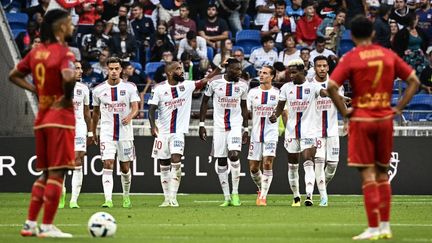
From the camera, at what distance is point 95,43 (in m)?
29.9

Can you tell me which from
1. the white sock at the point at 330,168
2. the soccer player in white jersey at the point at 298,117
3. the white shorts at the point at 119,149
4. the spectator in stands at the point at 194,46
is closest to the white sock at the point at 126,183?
the white shorts at the point at 119,149

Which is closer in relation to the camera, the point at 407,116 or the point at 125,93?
the point at 125,93

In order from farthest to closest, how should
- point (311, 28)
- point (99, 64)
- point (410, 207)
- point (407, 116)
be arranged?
point (311, 28), point (99, 64), point (407, 116), point (410, 207)

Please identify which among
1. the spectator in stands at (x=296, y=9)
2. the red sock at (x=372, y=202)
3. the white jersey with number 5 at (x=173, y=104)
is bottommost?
the red sock at (x=372, y=202)

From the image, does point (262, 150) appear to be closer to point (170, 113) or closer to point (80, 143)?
point (170, 113)

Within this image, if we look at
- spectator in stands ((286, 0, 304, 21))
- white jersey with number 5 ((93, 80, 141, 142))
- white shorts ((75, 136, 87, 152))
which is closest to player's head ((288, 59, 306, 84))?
white jersey with number 5 ((93, 80, 141, 142))

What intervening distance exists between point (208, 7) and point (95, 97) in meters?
9.58

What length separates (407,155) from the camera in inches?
1054

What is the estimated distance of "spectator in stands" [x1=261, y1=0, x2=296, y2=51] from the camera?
3069cm

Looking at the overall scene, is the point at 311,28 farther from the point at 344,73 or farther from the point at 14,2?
the point at 344,73

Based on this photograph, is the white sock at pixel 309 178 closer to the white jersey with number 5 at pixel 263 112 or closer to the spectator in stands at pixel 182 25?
the white jersey with number 5 at pixel 263 112

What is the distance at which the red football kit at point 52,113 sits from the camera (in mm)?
13602

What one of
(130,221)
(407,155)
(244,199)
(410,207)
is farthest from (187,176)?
(130,221)

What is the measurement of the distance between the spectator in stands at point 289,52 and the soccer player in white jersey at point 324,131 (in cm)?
714
